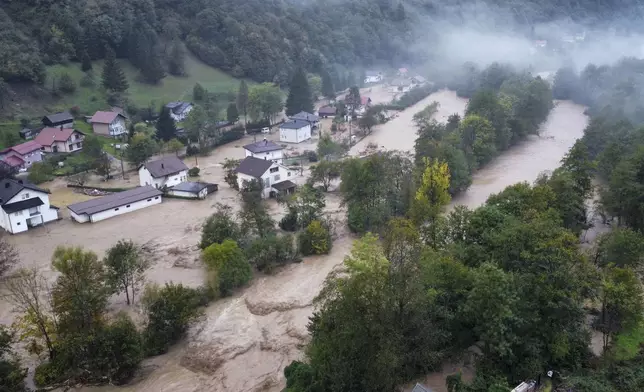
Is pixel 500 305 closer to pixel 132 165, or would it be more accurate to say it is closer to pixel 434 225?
pixel 434 225

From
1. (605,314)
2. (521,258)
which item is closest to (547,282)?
(521,258)

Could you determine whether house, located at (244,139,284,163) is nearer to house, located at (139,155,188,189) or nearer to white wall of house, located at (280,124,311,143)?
house, located at (139,155,188,189)

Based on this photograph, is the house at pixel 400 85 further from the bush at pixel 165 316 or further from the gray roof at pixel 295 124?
the bush at pixel 165 316

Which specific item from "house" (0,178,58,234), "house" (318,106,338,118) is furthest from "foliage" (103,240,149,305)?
"house" (318,106,338,118)

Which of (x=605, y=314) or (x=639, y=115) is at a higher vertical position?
(x=605, y=314)

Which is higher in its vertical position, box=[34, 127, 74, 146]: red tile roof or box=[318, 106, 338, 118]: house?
box=[34, 127, 74, 146]: red tile roof

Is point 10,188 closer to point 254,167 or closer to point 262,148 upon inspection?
point 254,167

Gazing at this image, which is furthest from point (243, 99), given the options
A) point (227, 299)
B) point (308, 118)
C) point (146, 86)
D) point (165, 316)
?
point (165, 316)

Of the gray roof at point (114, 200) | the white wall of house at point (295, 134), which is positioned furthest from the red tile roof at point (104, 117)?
the gray roof at point (114, 200)
